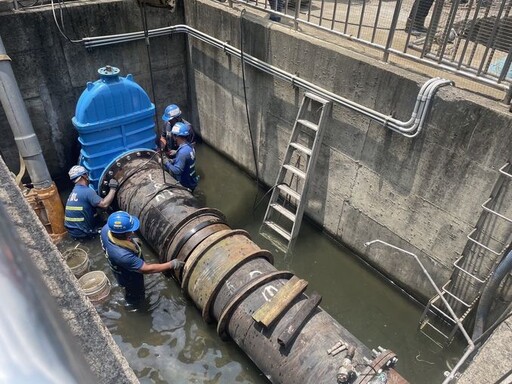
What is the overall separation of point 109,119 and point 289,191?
3.57 m

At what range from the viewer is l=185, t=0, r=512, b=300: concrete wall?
5422mm

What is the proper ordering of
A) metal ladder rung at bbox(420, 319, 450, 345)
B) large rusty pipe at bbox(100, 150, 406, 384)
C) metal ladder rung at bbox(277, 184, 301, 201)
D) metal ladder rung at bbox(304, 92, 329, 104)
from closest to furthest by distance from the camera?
1. large rusty pipe at bbox(100, 150, 406, 384)
2. metal ladder rung at bbox(420, 319, 450, 345)
3. metal ladder rung at bbox(304, 92, 329, 104)
4. metal ladder rung at bbox(277, 184, 301, 201)

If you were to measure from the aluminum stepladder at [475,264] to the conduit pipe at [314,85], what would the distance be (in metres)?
1.27

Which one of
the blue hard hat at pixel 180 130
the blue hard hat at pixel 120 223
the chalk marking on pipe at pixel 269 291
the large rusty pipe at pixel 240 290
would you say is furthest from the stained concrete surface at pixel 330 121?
the blue hard hat at pixel 120 223

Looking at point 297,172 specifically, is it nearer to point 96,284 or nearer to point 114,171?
point 114,171

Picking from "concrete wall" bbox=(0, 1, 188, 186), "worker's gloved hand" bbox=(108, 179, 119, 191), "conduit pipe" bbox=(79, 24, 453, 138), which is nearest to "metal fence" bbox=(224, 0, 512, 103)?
"conduit pipe" bbox=(79, 24, 453, 138)

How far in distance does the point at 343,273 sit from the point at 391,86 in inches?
130

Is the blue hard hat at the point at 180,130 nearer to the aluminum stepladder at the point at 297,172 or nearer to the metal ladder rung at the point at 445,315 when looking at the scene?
the aluminum stepladder at the point at 297,172

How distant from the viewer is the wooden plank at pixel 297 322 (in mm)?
4633

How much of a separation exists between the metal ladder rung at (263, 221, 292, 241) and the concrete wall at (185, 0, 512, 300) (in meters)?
0.68

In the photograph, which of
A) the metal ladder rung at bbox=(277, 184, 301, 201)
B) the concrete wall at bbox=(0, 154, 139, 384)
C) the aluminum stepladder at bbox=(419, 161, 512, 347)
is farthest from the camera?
the metal ladder rung at bbox=(277, 184, 301, 201)

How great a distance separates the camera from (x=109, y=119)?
24.5 ft

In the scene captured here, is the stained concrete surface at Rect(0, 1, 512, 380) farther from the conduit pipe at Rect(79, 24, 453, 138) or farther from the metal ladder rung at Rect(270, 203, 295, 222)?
the metal ladder rung at Rect(270, 203, 295, 222)

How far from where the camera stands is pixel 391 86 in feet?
19.5
